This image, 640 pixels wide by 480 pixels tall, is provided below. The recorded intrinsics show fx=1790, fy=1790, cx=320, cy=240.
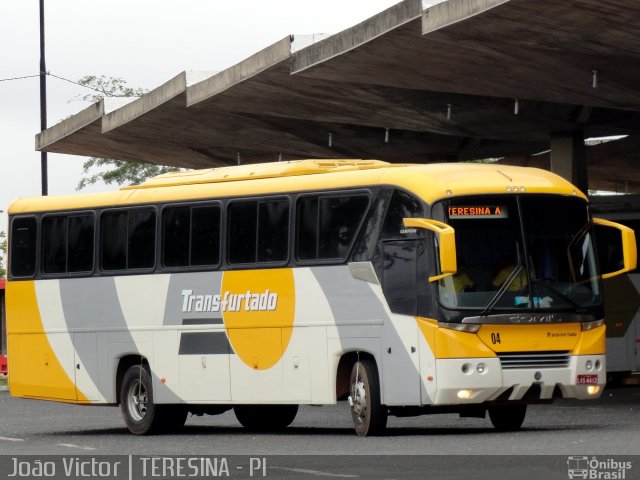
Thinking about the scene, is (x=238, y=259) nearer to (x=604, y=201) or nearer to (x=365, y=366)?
(x=365, y=366)

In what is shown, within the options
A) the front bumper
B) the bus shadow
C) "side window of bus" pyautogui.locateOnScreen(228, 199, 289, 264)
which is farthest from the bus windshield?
"side window of bus" pyautogui.locateOnScreen(228, 199, 289, 264)

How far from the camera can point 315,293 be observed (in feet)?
66.6

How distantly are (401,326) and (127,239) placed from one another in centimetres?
490

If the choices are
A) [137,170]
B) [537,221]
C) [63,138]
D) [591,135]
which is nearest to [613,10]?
[537,221]

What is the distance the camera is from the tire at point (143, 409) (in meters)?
22.3

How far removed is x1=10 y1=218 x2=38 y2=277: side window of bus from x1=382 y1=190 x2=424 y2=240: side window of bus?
6433mm

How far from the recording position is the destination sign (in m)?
19.0

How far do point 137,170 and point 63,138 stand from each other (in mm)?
19094

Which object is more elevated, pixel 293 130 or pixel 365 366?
pixel 293 130

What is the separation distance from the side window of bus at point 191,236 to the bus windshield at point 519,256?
12.0 feet

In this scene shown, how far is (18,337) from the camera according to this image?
24.3 metres

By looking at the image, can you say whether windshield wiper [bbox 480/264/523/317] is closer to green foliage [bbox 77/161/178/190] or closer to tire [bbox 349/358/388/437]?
tire [bbox 349/358/388/437]
